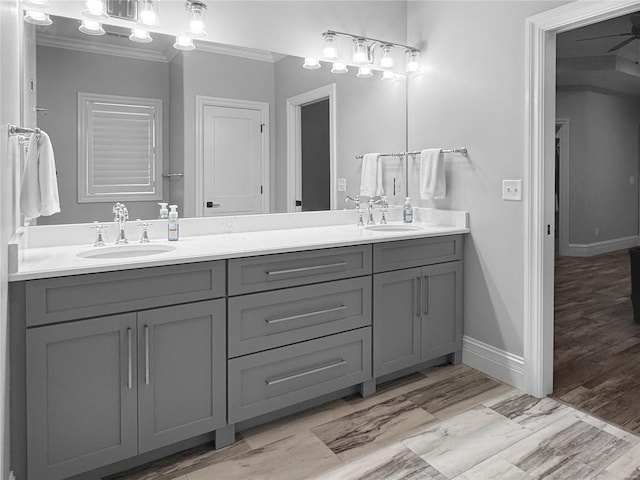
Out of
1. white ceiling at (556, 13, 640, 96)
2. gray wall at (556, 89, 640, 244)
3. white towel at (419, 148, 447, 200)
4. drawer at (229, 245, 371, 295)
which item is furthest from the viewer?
gray wall at (556, 89, 640, 244)

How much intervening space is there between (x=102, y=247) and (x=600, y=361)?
2861 mm

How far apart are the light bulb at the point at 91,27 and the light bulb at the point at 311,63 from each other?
1080 mm

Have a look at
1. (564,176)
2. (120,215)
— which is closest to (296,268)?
(120,215)

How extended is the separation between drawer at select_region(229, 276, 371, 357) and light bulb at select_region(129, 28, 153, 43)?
1.32 meters

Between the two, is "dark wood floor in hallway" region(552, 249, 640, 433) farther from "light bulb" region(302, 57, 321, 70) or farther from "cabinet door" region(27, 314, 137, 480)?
"light bulb" region(302, 57, 321, 70)

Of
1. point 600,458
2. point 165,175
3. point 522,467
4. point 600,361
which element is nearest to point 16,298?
point 165,175

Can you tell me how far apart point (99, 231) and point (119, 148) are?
410 millimetres

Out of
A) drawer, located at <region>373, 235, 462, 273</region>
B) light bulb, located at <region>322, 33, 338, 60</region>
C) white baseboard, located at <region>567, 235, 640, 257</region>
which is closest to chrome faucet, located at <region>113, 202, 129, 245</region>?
drawer, located at <region>373, 235, 462, 273</region>

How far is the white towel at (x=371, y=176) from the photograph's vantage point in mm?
3088

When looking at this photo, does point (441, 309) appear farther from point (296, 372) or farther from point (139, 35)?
point (139, 35)

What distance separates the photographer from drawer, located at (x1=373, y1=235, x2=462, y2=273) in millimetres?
2426

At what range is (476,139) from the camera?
273 centimetres

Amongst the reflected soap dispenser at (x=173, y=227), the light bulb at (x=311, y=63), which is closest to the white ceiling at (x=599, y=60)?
the light bulb at (x=311, y=63)

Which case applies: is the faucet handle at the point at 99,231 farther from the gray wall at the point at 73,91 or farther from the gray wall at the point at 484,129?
the gray wall at the point at 484,129
